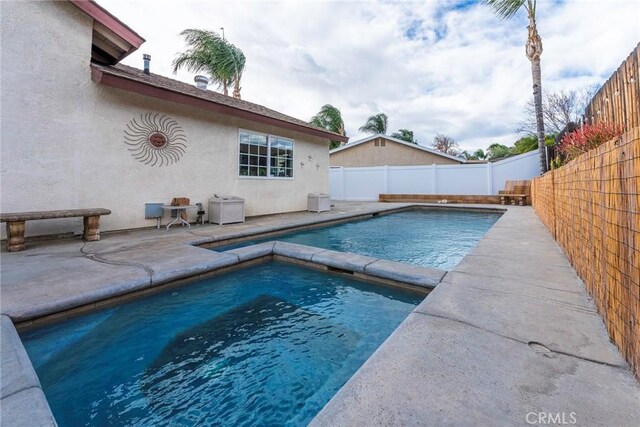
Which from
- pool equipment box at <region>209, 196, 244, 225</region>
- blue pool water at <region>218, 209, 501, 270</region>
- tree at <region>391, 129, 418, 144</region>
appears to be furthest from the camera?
tree at <region>391, 129, 418, 144</region>

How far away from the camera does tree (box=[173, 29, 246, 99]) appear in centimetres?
1617

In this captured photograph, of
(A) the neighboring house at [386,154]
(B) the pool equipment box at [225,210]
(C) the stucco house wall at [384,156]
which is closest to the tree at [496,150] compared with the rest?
(A) the neighboring house at [386,154]

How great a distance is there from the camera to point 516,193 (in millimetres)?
12273

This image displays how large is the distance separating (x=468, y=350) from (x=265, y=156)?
838 centimetres

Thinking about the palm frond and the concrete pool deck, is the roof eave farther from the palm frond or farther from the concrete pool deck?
the palm frond

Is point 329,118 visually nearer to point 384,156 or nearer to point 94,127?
point 384,156

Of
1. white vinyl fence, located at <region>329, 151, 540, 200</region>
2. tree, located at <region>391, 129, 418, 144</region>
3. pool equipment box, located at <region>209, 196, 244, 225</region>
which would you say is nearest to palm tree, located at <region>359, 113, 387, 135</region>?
tree, located at <region>391, 129, 418, 144</region>

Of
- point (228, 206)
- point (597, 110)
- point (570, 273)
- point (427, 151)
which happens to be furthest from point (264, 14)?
point (427, 151)

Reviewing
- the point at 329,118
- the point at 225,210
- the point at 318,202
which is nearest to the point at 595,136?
the point at 318,202

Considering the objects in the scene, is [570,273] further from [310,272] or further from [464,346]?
[310,272]

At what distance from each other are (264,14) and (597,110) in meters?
9.77

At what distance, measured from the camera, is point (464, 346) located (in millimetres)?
1640

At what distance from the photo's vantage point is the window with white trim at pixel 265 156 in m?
8.46

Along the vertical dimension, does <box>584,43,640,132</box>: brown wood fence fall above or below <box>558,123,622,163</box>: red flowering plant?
above
